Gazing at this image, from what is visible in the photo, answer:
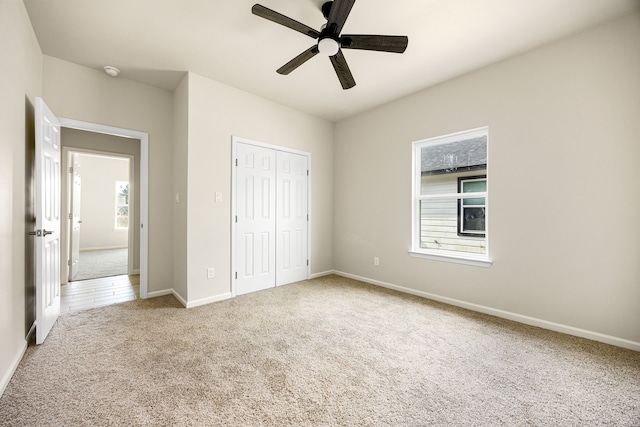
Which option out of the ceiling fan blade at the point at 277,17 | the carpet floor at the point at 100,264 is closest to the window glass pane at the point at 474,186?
the ceiling fan blade at the point at 277,17

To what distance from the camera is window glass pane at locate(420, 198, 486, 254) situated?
3232mm

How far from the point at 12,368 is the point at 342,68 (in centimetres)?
327

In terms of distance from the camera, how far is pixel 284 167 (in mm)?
4117

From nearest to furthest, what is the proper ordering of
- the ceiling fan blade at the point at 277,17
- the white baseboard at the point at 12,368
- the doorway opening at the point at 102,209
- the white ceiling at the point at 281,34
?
the white baseboard at the point at 12,368 < the ceiling fan blade at the point at 277,17 < the white ceiling at the point at 281,34 < the doorway opening at the point at 102,209

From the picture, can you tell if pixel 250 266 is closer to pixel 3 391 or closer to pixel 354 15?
pixel 3 391

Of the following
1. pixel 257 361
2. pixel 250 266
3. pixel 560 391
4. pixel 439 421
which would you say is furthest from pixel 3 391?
pixel 560 391

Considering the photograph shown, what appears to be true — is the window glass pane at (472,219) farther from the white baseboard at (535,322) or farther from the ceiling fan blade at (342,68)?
the ceiling fan blade at (342,68)

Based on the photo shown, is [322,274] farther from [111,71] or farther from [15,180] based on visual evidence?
[111,71]

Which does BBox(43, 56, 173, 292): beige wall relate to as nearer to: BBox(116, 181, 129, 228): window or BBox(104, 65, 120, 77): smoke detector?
BBox(104, 65, 120, 77): smoke detector

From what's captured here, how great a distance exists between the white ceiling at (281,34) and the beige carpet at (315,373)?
2694 mm

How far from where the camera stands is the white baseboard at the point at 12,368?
1.67 metres

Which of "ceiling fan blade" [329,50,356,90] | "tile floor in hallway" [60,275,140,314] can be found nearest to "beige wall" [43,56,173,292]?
"tile floor in hallway" [60,275,140,314]

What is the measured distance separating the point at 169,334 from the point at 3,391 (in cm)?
98

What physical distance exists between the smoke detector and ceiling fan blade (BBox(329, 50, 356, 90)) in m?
2.52
